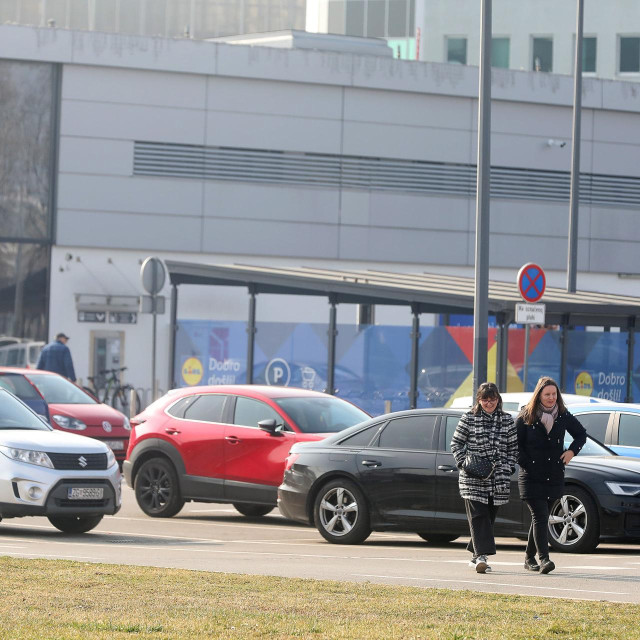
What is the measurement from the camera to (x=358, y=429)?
14750mm

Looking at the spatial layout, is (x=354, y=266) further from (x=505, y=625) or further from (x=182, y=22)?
(x=182, y=22)

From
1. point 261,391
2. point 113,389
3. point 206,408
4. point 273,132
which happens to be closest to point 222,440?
point 206,408

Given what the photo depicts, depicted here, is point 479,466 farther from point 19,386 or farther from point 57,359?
point 57,359

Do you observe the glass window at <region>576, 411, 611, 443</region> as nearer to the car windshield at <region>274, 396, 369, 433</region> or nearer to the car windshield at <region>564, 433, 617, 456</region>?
the car windshield at <region>564, 433, 617, 456</region>

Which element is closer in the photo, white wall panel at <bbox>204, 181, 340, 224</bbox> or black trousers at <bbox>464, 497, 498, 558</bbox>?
black trousers at <bbox>464, 497, 498, 558</bbox>

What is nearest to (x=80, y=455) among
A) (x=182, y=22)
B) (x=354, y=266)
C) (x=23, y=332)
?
(x=23, y=332)

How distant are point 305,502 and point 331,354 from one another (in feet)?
37.1

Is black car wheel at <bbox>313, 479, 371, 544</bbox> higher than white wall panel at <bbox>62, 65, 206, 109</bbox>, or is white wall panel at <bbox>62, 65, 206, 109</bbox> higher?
white wall panel at <bbox>62, 65, 206, 109</bbox>

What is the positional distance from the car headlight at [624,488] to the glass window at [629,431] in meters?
2.36

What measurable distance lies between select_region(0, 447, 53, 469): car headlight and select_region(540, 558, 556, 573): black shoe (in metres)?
5.44

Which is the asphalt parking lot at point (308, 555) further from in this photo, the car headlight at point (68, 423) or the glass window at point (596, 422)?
the car headlight at point (68, 423)

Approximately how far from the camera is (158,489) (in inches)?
688

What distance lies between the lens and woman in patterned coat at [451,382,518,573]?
A: 37.9 ft

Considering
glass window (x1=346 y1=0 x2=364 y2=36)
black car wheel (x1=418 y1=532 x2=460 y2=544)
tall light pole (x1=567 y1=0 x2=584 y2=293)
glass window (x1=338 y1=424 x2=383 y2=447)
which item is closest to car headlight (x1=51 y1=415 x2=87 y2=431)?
glass window (x1=338 y1=424 x2=383 y2=447)
